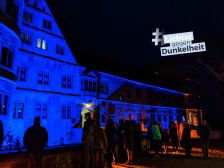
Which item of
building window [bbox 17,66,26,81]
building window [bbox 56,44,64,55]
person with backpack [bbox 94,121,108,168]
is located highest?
building window [bbox 56,44,64,55]

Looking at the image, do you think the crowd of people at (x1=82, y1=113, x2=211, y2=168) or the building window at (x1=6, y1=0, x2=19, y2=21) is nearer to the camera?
the crowd of people at (x1=82, y1=113, x2=211, y2=168)

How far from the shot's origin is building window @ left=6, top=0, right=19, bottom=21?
61.6 ft

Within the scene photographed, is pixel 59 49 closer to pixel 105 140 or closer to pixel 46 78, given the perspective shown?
pixel 46 78

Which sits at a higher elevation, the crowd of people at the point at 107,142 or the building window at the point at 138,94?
the building window at the point at 138,94

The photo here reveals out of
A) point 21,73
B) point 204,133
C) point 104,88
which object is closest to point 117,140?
point 204,133

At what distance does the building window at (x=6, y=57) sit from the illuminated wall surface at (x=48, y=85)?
0.36 meters

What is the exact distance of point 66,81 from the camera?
28.8 metres

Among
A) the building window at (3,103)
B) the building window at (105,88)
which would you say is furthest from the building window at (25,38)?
the building window at (105,88)

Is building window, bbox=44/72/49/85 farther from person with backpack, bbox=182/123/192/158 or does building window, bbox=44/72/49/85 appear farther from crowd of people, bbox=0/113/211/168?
person with backpack, bbox=182/123/192/158

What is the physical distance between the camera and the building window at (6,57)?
18.4 meters

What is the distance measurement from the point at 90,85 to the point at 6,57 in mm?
13452

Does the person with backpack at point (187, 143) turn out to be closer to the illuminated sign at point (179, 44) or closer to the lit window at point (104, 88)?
the lit window at point (104, 88)

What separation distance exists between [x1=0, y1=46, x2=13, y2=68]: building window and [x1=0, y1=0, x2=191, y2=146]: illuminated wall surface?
0.36m

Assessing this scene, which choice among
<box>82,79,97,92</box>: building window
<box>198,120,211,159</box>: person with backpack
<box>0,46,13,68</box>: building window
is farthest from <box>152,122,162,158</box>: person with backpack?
<box>82,79,97,92</box>: building window
